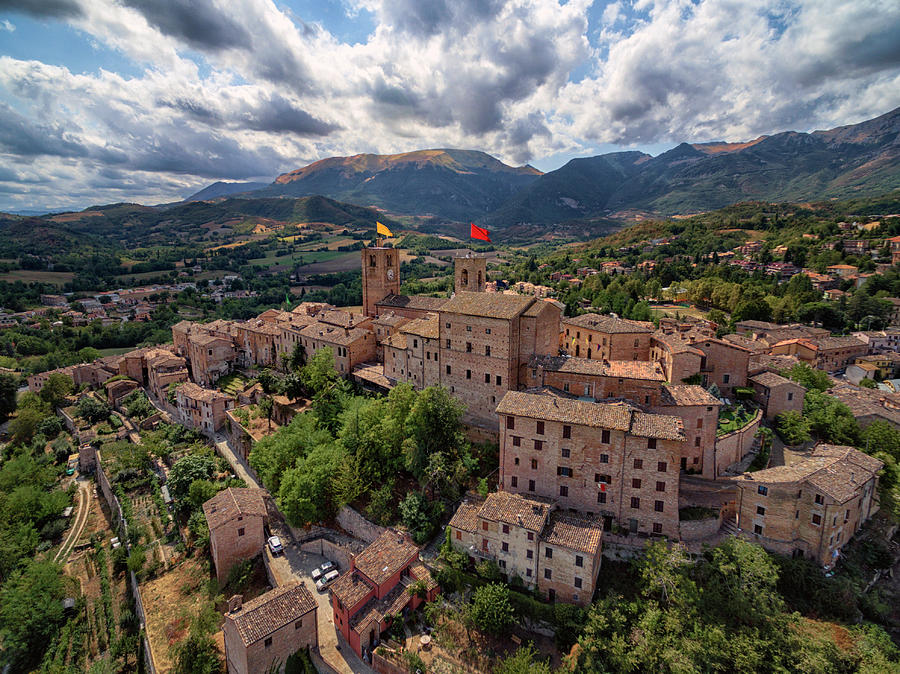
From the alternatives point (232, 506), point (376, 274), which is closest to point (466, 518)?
point (232, 506)

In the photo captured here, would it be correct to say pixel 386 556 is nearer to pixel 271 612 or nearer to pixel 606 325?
pixel 271 612

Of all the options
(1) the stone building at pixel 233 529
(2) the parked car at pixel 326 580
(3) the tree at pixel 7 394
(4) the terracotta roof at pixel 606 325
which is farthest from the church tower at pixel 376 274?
(3) the tree at pixel 7 394

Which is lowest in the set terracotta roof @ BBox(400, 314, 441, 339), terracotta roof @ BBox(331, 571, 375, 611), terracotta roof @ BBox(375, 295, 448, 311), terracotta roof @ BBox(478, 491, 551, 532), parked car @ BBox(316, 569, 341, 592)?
parked car @ BBox(316, 569, 341, 592)

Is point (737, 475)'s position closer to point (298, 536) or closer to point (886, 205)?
point (298, 536)

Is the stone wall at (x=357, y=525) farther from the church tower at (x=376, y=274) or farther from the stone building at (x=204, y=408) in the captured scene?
the church tower at (x=376, y=274)

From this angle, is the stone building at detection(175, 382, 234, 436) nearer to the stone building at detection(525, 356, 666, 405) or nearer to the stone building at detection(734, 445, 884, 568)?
the stone building at detection(525, 356, 666, 405)

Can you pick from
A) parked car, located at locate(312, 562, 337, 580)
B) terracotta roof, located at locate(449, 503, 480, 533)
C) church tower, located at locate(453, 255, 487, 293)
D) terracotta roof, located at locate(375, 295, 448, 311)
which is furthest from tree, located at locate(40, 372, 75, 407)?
terracotta roof, located at locate(449, 503, 480, 533)
